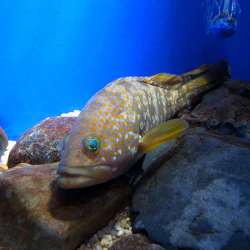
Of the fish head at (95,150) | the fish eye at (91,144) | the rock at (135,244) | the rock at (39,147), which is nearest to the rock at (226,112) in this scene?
the fish head at (95,150)

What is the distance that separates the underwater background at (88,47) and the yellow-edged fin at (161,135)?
414 centimetres

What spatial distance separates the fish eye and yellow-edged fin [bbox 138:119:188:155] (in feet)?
2.34

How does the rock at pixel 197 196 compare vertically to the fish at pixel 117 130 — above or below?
Answer: below

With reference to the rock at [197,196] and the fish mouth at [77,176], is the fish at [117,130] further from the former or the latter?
the rock at [197,196]

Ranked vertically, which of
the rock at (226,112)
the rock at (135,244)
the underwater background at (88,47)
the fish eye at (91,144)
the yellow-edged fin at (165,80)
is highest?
the underwater background at (88,47)

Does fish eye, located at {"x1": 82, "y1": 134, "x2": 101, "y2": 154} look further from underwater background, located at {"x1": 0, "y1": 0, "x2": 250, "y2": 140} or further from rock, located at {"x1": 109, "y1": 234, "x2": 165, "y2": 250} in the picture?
underwater background, located at {"x1": 0, "y1": 0, "x2": 250, "y2": 140}

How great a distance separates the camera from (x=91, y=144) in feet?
7.75

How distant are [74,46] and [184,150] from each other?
18.1ft

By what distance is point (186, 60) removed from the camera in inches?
250

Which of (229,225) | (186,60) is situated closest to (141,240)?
(229,225)

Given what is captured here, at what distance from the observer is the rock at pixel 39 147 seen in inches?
168

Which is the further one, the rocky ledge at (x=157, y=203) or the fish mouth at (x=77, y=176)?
the fish mouth at (x=77, y=176)

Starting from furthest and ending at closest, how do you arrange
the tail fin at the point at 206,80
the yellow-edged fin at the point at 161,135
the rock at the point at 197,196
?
the tail fin at the point at 206,80
the yellow-edged fin at the point at 161,135
the rock at the point at 197,196

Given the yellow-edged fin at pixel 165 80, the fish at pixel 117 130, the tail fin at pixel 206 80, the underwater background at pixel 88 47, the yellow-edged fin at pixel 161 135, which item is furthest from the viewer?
the underwater background at pixel 88 47
